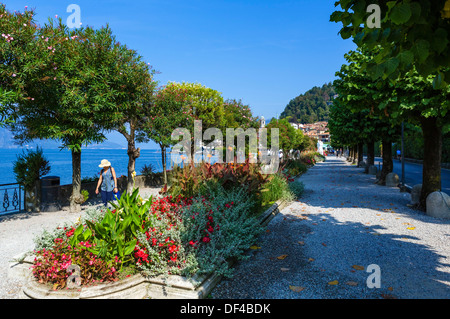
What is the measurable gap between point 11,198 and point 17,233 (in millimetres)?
3430

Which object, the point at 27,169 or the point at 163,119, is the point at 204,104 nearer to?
the point at 163,119

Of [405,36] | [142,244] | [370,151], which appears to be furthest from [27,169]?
[370,151]

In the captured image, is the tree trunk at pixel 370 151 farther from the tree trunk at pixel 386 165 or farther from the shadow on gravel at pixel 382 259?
the shadow on gravel at pixel 382 259

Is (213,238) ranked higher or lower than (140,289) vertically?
higher

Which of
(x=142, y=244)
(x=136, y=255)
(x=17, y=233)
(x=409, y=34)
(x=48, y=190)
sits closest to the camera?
(x=409, y=34)

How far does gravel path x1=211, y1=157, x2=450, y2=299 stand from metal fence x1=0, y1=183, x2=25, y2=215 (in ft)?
28.3

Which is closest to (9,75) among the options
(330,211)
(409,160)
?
(330,211)

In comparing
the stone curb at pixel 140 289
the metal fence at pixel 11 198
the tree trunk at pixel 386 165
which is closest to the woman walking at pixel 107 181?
the metal fence at pixel 11 198

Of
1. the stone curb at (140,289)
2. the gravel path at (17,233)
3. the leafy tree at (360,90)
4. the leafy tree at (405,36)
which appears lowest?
the gravel path at (17,233)

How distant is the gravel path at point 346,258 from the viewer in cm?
342

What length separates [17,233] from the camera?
677 centimetres

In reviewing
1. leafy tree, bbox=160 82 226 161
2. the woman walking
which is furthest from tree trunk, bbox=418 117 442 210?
leafy tree, bbox=160 82 226 161

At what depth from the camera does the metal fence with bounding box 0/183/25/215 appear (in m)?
9.20

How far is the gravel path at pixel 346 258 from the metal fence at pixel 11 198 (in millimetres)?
8638
